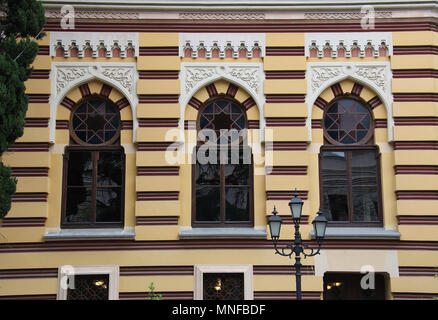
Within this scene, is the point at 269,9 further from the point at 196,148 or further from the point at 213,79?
the point at 196,148

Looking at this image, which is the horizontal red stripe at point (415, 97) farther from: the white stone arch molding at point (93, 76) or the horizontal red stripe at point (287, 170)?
the white stone arch molding at point (93, 76)

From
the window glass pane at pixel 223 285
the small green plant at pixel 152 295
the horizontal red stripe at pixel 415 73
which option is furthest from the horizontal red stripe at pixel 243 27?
the small green plant at pixel 152 295

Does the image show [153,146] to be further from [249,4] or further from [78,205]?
[249,4]

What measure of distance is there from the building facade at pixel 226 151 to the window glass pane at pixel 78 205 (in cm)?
3

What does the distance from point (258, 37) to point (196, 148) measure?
3.24m

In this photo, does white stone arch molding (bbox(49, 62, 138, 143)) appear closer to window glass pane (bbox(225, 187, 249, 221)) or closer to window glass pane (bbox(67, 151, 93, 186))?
window glass pane (bbox(67, 151, 93, 186))

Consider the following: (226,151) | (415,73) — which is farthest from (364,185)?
(226,151)

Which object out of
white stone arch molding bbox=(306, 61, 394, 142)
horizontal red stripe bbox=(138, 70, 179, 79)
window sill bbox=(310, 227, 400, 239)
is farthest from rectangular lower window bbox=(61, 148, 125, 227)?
white stone arch molding bbox=(306, 61, 394, 142)

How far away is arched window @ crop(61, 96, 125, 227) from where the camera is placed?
14.8 metres

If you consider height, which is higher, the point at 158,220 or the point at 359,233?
the point at 158,220

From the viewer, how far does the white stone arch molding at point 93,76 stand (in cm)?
1503

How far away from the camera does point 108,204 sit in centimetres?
1483

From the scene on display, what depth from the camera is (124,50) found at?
49.9ft

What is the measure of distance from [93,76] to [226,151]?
382 cm
